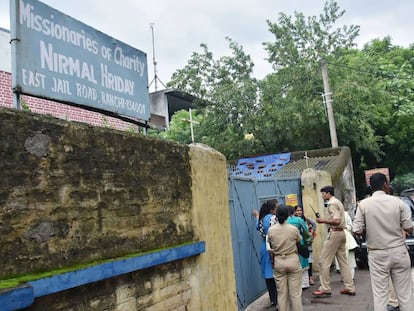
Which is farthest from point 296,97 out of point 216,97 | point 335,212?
point 335,212

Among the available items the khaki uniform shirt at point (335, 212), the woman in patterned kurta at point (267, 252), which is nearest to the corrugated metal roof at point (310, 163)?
the khaki uniform shirt at point (335, 212)

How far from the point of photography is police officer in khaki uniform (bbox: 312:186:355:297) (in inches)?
286

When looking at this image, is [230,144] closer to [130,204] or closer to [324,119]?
[324,119]

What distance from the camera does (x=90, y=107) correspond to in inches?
160

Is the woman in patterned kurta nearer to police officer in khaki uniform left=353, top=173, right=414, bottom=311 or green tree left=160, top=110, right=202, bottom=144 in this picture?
police officer in khaki uniform left=353, top=173, right=414, bottom=311

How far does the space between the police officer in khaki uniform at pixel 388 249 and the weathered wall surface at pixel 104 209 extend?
6.23 feet

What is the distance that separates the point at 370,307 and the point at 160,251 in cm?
390

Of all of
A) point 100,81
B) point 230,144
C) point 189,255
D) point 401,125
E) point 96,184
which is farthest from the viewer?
point 401,125

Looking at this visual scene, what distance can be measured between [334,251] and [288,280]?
6.01 ft

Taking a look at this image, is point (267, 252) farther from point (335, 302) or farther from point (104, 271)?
point (104, 271)

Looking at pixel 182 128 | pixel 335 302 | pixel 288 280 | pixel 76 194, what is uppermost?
pixel 182 128

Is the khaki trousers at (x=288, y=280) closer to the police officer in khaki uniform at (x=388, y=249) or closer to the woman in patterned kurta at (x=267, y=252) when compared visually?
the woman in patterned kurta at (x=267, y=252)

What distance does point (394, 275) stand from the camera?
5.07m

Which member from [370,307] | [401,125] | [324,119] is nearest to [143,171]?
[370,307]
